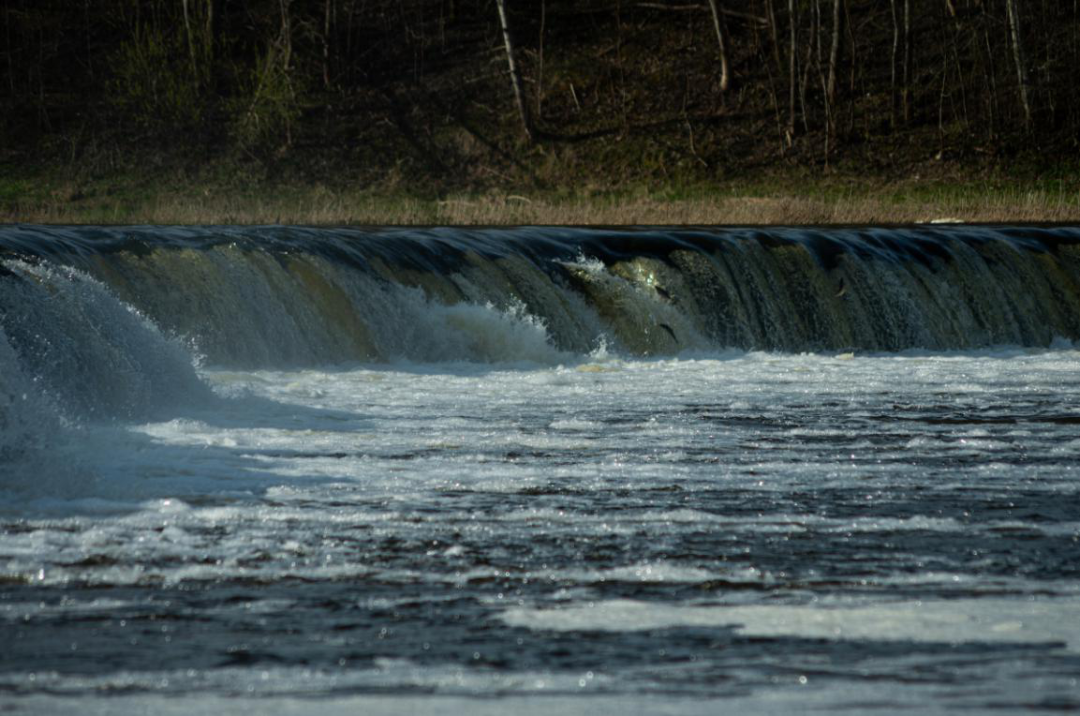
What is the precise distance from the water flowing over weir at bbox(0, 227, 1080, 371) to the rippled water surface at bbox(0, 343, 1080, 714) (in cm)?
384

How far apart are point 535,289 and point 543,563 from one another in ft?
37.8

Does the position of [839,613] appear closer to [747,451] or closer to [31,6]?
[747,451]

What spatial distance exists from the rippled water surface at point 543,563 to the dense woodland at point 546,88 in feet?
92.9

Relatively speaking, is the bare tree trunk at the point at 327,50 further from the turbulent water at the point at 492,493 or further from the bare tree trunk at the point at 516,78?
the turbulent water at the point at 492,493

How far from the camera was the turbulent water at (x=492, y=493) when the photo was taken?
4684 millimetres

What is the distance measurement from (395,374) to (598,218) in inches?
507

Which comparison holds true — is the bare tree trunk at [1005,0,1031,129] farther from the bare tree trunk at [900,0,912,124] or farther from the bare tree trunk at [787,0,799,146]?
the bare tree trunk at [787,0,799,146]

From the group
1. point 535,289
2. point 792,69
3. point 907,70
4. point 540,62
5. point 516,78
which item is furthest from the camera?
point 540,62

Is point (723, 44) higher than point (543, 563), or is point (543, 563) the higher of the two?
point (723, 44)

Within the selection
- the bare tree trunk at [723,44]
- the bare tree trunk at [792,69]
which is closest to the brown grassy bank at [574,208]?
the bare tree trunk at [792,69]

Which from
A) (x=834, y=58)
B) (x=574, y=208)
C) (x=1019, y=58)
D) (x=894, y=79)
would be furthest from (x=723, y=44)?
(x=574, y=208)

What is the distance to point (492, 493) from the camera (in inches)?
308

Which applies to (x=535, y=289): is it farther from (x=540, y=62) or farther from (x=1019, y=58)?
(x=540, y=62)

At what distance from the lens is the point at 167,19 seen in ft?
146
